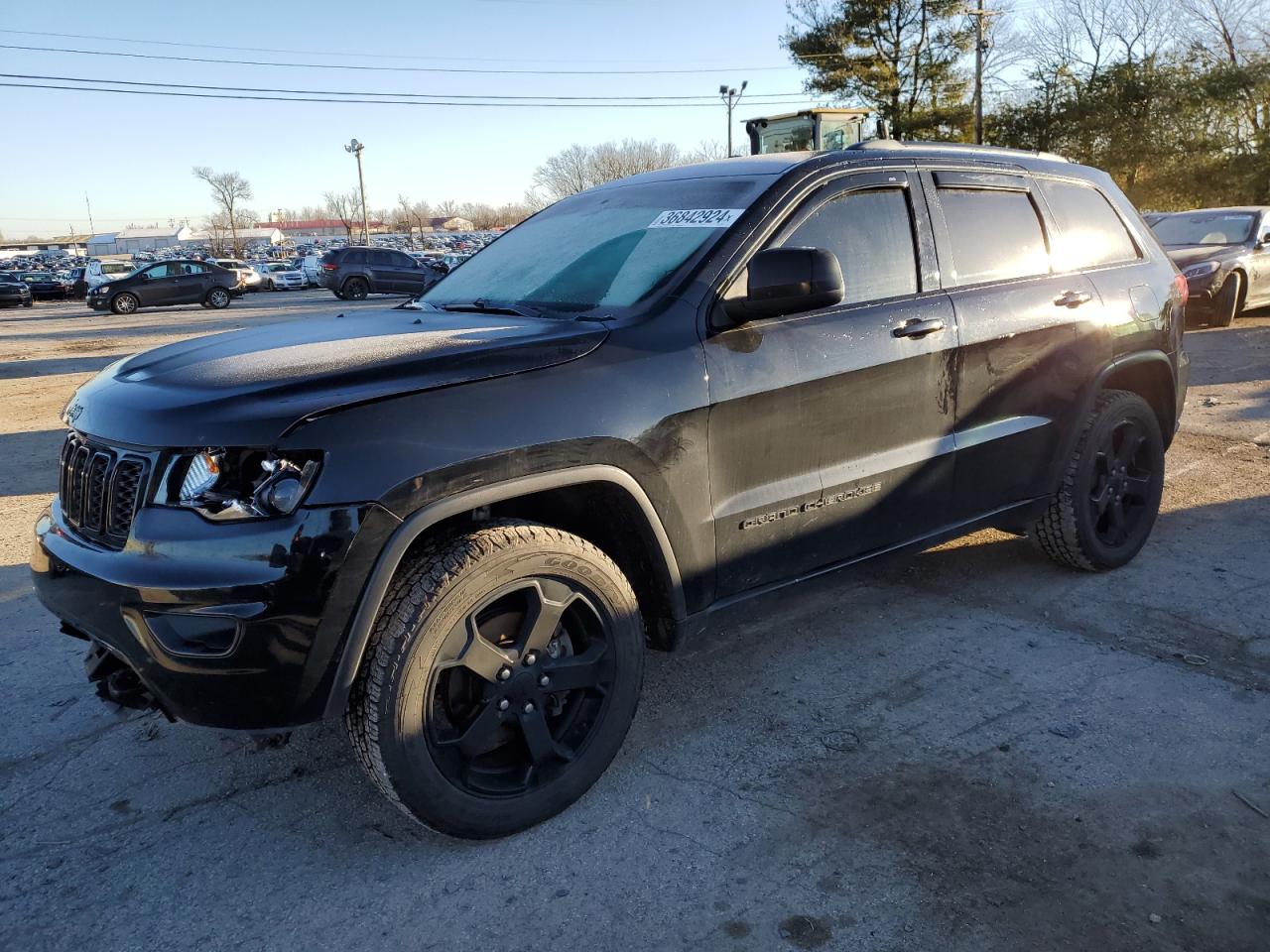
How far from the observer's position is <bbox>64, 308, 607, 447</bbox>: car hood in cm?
230

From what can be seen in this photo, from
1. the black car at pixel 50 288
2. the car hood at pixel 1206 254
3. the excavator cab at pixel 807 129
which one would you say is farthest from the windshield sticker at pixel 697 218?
the black car at pixel 50 288

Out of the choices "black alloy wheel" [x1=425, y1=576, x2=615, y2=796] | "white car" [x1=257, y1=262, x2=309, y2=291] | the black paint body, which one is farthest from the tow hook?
"white car" [x1=257, y1=262, x2=309, y2=291]

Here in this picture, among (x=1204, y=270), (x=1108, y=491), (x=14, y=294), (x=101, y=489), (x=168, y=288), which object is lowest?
(x=1108, y=491)

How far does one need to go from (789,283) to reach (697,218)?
0.55m

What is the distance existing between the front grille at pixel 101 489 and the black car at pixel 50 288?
132 ft

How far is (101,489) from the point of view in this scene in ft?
8.29

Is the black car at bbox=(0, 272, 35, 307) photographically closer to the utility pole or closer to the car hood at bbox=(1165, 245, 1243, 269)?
the utility pole

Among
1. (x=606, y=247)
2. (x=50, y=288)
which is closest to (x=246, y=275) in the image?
(x=50, y=288)

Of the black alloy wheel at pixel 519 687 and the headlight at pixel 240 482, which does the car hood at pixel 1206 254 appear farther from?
the headlight at pixel 240 482

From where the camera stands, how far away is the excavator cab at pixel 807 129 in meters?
23.0

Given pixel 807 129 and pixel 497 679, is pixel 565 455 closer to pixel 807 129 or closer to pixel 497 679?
pixel 497 679

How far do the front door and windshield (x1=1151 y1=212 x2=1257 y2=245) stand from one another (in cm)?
1109

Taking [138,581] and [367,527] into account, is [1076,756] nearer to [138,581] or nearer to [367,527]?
[367,527]

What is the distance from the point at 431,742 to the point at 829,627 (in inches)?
80.8
